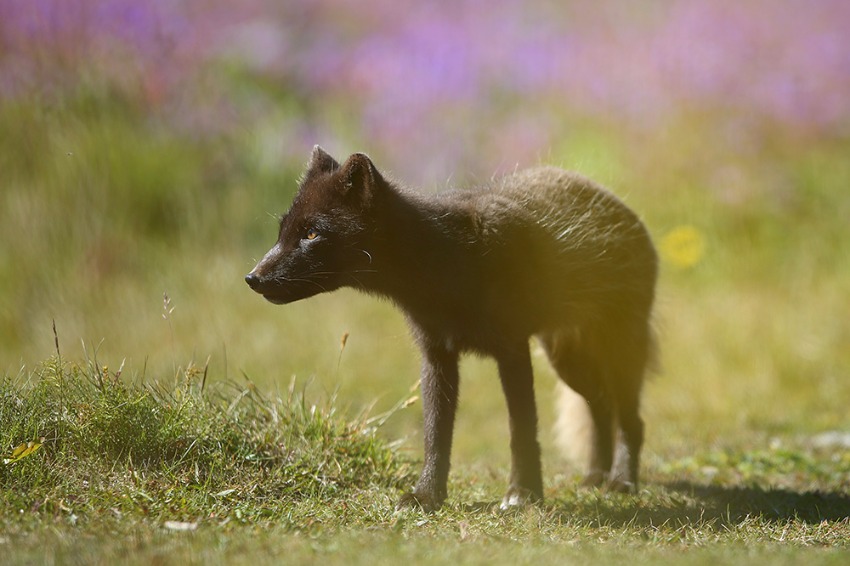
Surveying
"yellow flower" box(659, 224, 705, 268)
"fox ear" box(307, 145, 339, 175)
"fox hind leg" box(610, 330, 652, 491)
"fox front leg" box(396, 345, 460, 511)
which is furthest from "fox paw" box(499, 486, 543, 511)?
"yellow flower" box(659, 224, 705, 268)

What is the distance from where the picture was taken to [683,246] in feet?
35.0

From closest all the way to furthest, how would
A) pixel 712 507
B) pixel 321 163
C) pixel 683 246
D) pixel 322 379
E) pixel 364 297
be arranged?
pixel 321 163 → pixel 712 507 → pixel 322 379 → pixel 364 297 → pixel 683 246

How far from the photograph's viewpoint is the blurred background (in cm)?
903

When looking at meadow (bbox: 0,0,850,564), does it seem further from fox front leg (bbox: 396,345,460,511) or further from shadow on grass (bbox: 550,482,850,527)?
fox front leg (bbox: 396,345,460,511)

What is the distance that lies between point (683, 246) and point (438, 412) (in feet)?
20.6

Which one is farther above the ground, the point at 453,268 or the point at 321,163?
the point at 321,163

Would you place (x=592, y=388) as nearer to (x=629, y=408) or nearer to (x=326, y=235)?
(x=629, y=408)

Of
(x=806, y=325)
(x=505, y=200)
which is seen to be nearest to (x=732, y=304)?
(x=806, y=325)

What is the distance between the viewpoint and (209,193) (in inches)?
429

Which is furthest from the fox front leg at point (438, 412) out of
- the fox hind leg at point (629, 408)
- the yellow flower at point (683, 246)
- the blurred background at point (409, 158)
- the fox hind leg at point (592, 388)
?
the yellow flower at point (683, 246)

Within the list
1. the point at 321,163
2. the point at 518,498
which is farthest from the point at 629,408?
the point at 321,163

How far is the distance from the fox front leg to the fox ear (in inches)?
41.7

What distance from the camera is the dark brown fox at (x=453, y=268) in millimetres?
4836

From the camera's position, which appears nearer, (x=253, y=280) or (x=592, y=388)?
(x=253, y=280)
